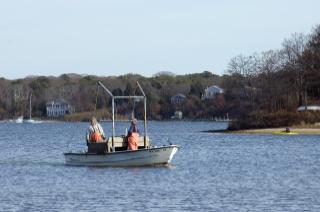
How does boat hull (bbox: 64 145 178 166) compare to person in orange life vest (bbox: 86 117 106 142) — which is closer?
boat hull (bbox: 64 145 178 166)

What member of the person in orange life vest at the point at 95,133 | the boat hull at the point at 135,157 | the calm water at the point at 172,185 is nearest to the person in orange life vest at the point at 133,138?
the boat hull at the point at 135,157

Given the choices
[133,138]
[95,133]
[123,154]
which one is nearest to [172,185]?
[133,138]

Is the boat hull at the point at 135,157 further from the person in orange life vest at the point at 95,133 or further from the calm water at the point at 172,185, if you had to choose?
the person in orange life vest at the point at 95,133

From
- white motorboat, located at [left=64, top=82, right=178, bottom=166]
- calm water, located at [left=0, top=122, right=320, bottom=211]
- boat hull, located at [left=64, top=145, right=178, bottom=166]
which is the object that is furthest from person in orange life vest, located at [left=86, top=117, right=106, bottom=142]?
calm water, located at [left=0, top=122, right=320, bottom=211]

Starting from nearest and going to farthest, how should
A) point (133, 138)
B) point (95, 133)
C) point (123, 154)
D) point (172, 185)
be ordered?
point (172, 185) → point (133, 138) → point (123, 154) → point (95, 133)

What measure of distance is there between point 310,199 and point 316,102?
9071 cm

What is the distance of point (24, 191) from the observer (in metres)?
39.3

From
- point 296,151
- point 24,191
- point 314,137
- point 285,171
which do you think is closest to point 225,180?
point 285,171

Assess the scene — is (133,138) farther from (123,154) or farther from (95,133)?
(95,133)

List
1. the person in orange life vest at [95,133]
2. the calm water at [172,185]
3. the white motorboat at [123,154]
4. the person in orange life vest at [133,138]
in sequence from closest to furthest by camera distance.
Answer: the calm water at [172,185], the person in orange life vest at [133,138], the white motorboat at [123,154], the person in orange life vest at [95,133]

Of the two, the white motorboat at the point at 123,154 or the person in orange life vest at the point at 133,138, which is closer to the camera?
the person in orange life vest at the point at 133,138

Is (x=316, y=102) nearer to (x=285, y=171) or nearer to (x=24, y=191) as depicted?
(x=285, y=171)

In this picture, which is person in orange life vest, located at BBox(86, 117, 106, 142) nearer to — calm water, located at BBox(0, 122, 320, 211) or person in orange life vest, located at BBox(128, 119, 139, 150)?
calm water, located at BBox(0, 122, 320, 211)

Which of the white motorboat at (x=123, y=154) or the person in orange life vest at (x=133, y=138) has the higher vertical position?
the person in orange life vest at (x=133, y=138)
